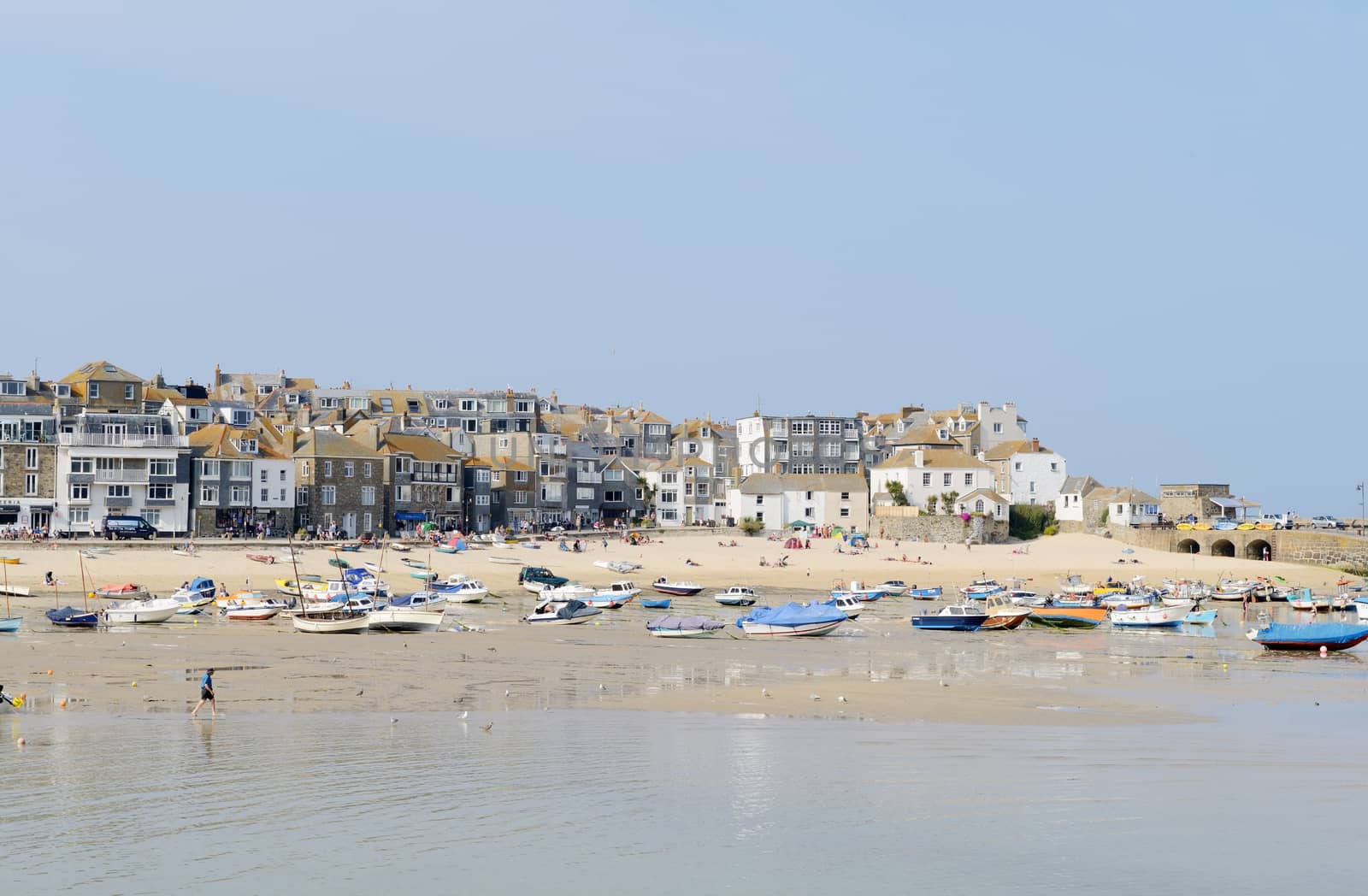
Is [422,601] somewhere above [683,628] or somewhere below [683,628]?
above

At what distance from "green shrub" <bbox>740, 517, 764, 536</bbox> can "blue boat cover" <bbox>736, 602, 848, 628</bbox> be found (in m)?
48.5

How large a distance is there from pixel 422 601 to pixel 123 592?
1147cm

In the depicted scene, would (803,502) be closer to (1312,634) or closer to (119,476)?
(119,476)

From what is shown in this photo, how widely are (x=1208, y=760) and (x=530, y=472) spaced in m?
81.7

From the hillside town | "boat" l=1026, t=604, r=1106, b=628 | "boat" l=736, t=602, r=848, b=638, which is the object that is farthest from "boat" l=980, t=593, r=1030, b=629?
the hillside town

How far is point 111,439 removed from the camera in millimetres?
83188

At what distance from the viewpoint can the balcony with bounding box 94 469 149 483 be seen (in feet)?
271

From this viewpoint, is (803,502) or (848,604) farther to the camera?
(803,502)

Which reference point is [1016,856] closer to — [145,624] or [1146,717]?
[1146,717]

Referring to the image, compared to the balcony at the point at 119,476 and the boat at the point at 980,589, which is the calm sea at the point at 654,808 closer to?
the boat at the point at 980,589

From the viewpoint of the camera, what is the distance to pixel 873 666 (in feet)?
132

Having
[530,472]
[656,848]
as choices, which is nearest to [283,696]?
[656,848]

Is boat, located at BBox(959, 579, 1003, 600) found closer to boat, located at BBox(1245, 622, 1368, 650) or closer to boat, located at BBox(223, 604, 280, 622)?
boat, located at BBox(1245, 622, 1368, 650)

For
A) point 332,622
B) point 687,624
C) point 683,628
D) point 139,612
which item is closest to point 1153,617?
point 687,624
